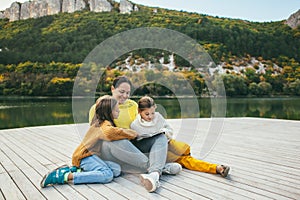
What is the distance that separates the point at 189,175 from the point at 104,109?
908 mm

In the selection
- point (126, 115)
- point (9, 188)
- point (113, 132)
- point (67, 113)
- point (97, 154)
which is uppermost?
point (126, 115)

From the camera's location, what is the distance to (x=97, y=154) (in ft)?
7.16

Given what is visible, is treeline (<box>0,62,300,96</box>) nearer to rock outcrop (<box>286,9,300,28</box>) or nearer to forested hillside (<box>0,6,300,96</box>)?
forested hillside (<box>0,6,300,96</box>)

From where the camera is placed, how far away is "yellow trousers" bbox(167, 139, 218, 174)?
237 centimetres

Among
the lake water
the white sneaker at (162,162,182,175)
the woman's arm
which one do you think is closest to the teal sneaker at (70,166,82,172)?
the woman's arm

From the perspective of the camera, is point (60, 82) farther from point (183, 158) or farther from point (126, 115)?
point (183, 158)

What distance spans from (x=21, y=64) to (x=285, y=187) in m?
34.5

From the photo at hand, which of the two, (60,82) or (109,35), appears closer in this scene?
(109,35)

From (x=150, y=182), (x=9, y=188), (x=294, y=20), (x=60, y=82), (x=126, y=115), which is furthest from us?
(x=294, y=20)

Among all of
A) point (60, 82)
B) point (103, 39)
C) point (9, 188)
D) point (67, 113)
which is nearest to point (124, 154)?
point (9, 188)

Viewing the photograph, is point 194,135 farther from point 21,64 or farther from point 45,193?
point 21,64

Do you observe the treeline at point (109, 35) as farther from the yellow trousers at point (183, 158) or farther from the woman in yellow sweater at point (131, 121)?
the yellow trousers at point (183, 158)

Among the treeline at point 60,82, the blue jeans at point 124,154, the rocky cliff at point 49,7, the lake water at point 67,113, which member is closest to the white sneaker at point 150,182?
the blue jeans at point 124,154

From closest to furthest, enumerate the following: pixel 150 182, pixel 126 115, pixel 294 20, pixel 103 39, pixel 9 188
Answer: pixel 150 182 → pixel 9 188 → pixel 126 115 → pixel 103 39 → pixel 294 20
